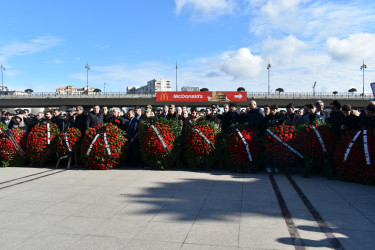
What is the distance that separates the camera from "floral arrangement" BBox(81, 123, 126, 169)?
8.52 m

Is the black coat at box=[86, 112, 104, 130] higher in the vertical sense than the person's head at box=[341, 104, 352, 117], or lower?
lower

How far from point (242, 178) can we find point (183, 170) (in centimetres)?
196

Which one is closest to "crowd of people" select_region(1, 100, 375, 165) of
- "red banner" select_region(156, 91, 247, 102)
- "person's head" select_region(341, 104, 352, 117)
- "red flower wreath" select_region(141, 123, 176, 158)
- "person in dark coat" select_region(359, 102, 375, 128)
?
"person's head" select_region(341, 104, 352, 117)

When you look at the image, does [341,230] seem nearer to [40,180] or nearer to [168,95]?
[40,180]

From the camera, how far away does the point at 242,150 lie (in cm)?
788

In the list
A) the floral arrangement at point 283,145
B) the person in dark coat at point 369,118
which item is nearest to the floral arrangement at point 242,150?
the floral arrangement at point 283,145

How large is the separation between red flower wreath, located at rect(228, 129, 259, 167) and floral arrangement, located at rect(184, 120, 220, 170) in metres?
0.55

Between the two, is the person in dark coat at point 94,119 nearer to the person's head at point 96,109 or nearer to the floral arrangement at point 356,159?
the person's head at point 96,109

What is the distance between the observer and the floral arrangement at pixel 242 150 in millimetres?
7888

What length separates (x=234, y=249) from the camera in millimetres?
3381

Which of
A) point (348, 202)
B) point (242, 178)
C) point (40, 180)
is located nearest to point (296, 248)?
point (348, 202)

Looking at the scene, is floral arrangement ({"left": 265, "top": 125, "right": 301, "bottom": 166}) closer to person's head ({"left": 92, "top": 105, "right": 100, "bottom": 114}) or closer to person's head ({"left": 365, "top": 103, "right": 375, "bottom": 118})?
person's head ({"left": 365, "top": 103, "right": 375, "bottom": 118})

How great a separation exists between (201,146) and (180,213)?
12.2 feet

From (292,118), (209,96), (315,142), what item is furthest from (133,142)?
(209,96)
